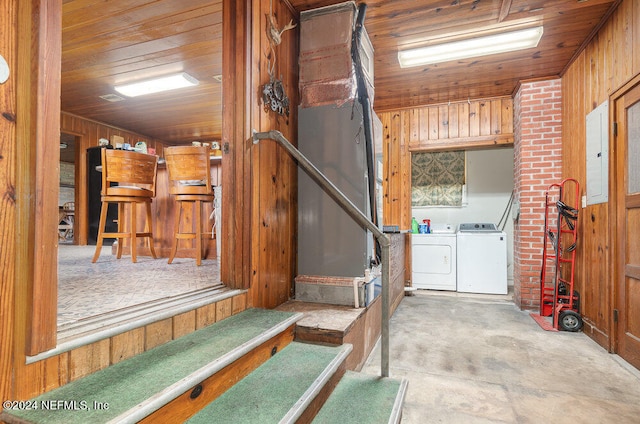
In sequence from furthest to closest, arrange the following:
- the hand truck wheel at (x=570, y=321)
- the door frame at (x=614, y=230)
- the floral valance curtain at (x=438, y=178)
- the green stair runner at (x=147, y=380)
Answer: the floral valance curtain at (x=438, y=178)
the hand truck wheel at (x=570, y=321)
the door frame at (x=614, y=230)
the green stair runner at (x=147, y=380)

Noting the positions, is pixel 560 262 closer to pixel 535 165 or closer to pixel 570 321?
pixel 570 321

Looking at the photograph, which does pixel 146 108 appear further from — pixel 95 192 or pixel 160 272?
pixel 160 272

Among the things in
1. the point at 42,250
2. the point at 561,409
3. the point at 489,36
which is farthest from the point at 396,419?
the point at 489,36

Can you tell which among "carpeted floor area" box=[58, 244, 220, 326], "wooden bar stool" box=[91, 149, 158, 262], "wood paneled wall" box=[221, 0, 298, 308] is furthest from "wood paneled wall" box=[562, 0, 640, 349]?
"wooden bar stool" box=[91, 149, 158, 262]

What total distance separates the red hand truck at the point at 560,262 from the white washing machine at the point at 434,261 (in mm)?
1182

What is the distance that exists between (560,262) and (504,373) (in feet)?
6.01

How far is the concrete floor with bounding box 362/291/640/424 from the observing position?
5.75 feet

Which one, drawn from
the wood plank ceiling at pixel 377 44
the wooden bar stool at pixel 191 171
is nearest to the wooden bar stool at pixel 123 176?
the wooden bar stool at pixel 191 171

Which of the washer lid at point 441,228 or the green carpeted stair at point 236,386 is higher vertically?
the washer lid at point 441,228

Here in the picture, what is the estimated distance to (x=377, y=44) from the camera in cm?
307

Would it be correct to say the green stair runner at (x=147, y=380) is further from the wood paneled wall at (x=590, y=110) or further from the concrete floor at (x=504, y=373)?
the wood paneled wall at (x=590, y=110)

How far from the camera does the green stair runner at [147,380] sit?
86 cm

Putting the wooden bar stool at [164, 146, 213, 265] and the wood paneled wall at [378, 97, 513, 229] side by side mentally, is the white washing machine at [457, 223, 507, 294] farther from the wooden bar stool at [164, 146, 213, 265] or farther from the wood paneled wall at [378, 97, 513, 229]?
the wooden bar stool at [164, 146, 213, 265]

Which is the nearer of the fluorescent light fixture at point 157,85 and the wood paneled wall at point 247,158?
the wood paneled wall at point 247,158
